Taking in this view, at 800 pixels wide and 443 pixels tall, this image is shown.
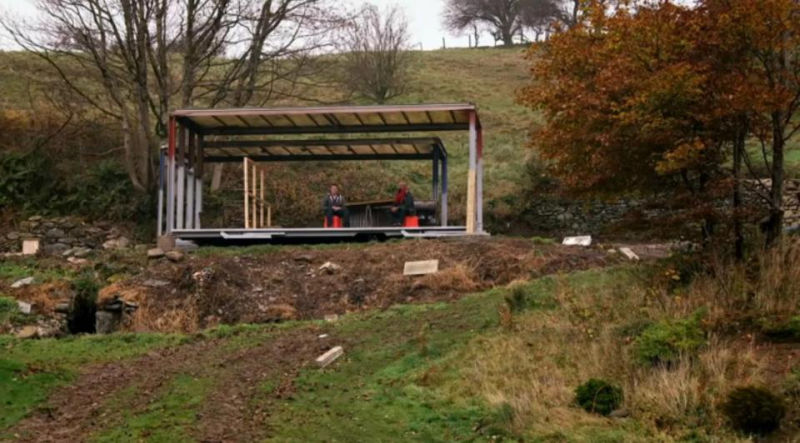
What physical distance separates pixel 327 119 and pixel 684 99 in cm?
1100

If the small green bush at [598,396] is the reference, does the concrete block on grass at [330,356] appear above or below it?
below

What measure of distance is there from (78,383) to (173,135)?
10592mm

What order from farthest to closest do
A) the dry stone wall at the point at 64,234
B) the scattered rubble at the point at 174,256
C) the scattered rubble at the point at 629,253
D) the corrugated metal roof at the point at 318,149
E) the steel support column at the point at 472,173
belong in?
the dry stone wall at the point at 64,234 → the corrugated metal roof at the point at 318,149 → the steel support column at the point at 472,173 → the scattered rubble at the point at 174,256 → the scattered rubble at the point at 629,253

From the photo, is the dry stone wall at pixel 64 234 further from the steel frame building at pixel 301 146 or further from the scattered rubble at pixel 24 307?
the scattered rubble at pixel 24 307

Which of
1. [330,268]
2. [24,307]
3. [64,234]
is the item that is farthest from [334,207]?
[24,307]

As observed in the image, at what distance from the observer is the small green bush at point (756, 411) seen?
6.73 metres

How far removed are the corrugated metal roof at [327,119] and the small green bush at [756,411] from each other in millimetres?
12874

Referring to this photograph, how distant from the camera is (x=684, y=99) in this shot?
10859 millimetres

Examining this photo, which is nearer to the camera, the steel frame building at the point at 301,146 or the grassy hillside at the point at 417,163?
the steel frame building at the point at 301,146

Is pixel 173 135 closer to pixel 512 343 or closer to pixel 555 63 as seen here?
pixel 555 63

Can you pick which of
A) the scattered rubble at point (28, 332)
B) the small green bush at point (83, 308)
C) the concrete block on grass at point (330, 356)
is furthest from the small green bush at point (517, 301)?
the small green bush at point (83, 308)

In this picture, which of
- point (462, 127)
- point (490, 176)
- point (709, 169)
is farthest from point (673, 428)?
point (490, 176)

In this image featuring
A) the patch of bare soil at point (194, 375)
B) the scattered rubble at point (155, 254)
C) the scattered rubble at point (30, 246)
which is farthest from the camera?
the scattered rubble at point (30, 246)

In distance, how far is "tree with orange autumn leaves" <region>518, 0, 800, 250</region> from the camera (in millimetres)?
10750
